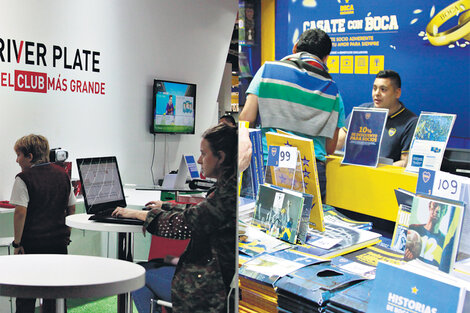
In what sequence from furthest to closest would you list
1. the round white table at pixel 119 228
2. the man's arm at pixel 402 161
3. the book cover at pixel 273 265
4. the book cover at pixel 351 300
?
1. the man's arm at pixel 402 161
2. the book cover at pixel 273 265
3. the book cover at pixel 351 300
4. the round white table at pixel 119 228

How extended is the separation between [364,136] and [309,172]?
72 centimetres

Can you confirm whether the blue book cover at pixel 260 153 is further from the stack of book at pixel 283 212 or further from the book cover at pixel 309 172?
the stack of book at pixel 283 212

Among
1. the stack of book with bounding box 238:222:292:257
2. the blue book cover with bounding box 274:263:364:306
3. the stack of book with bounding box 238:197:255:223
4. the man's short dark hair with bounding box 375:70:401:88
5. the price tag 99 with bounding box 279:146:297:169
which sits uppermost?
the man's short dark hair with bounding box 375:70:401:88

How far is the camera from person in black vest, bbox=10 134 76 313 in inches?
27.0

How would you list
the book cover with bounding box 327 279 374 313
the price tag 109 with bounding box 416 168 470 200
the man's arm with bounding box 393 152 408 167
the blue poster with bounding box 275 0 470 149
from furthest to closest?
the blue poster with bounding box 275 0 470 149 → the man's arm with bounding box 393 152 408 167 → the price tag 109 with bounding box 416 168 470 200 → the book cover with bounding box 327 279 374 313

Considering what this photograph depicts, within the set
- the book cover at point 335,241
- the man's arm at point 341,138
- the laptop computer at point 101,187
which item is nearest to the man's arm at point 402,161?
the man's arm at point 341,138

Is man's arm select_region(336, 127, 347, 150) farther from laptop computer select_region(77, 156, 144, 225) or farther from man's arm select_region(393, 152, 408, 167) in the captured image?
laptop computer select_region(77, 156, 144, 225)

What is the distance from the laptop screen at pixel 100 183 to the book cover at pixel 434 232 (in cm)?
88

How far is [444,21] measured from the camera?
9.55 feet

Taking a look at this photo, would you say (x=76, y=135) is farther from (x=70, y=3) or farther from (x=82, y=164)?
(x=70, y=3)

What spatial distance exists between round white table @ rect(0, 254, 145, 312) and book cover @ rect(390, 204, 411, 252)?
1.11m

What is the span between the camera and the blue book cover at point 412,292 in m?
1.06

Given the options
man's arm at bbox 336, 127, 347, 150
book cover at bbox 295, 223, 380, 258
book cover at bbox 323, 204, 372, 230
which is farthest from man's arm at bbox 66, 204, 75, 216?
man's arm at bbox 336, 127, 347, 150

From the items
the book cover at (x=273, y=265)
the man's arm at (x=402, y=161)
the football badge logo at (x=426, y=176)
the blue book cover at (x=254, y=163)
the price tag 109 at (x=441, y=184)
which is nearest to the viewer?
the book cover at (x=273, y=265)
